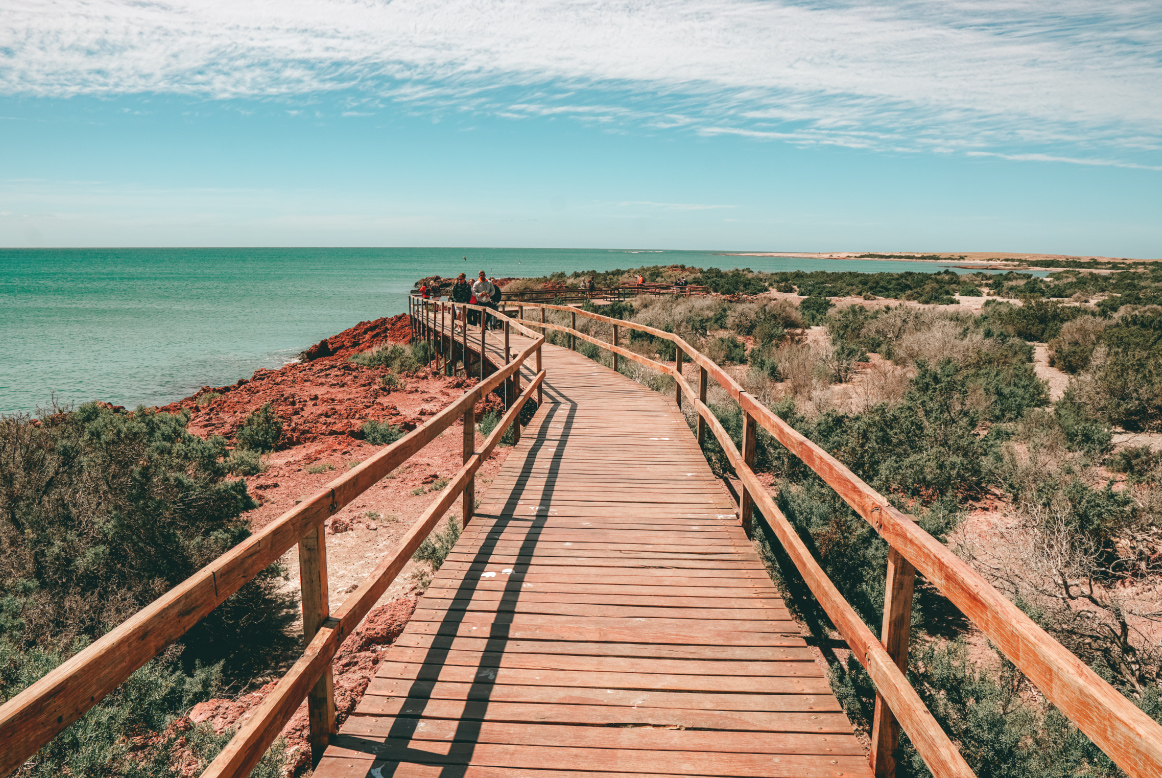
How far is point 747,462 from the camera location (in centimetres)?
500

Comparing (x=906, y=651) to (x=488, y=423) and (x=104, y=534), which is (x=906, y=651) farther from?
(x=488, y=423)

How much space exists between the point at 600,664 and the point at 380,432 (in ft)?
29.9

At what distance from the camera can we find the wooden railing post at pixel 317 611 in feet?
8.31

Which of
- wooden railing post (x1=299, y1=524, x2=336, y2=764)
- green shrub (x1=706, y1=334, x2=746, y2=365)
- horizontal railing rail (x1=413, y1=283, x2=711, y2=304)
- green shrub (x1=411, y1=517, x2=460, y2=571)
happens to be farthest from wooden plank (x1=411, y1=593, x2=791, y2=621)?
horizontal railing rail (x1=413, y1=283, x2=711, y2=304)

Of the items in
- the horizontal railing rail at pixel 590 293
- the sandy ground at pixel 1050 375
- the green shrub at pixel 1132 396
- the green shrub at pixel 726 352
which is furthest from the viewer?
the horizontal railing rail at pixel 590 293

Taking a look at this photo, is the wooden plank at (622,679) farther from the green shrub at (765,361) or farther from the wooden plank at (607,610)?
the green shrub at (765,361)

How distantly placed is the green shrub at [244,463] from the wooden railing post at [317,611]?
7.89m

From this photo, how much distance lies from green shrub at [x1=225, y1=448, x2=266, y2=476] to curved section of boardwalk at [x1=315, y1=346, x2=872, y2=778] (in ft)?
19.5

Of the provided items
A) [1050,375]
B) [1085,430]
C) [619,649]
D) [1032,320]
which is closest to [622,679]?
[619,649]

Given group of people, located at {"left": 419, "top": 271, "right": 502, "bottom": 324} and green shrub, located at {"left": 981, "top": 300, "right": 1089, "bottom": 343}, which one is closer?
green shrub, located at {"left": 981, "top": 300, "right": 1089, "bottom": 343}

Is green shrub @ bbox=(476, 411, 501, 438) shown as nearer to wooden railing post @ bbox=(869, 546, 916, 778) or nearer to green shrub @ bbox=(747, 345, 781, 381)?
green shrub @ bbox=(747, 345, 781, 381)

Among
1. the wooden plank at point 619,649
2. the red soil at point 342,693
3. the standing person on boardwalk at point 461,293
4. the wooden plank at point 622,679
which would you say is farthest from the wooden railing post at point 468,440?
the standing person on boardwalk at point 461,293

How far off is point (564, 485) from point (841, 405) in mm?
7292

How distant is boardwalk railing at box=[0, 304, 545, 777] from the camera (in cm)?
128
